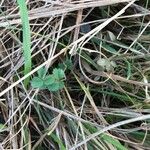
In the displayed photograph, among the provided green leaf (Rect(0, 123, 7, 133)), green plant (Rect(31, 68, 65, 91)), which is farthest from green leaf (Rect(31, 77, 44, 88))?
green leaf (Rect(0, 123, 7, 133))

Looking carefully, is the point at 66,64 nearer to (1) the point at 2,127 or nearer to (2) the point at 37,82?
(2) the point at 37,82

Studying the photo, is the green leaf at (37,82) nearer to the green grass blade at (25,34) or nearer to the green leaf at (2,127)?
the green grass blade at (25,34)

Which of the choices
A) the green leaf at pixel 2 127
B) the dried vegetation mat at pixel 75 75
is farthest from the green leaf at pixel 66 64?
the green leaf at pixel 2 127

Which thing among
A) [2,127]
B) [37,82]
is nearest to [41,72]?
[37,82]

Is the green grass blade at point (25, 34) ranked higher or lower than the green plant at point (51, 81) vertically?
higher

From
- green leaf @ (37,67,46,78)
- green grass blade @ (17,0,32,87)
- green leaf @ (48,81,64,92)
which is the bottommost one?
green leaf @ (48,81,64,92)

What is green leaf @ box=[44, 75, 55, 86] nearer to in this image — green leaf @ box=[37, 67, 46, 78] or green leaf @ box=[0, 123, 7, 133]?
green leaf @ box=[37, 67, 46, 78]

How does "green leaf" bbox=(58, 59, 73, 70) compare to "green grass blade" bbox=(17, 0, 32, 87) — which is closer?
"green grass blade" bbox=(17, 0, 32, 87)
